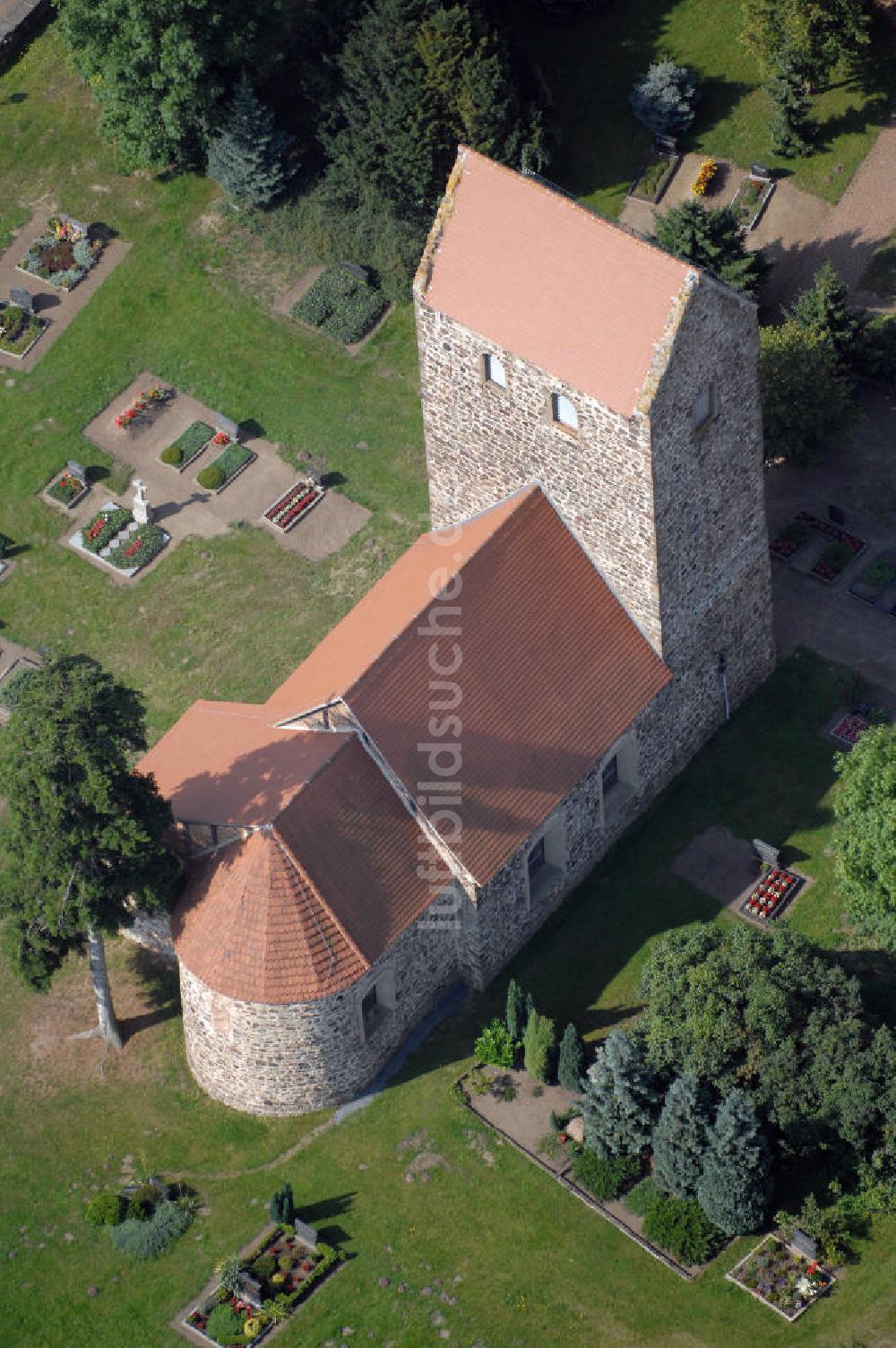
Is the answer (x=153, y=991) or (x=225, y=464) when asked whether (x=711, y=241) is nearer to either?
(x=225, y=464)

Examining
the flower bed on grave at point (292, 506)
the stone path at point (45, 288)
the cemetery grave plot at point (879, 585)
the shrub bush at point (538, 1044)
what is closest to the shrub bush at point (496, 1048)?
the shrub bush at point (538, 1044)

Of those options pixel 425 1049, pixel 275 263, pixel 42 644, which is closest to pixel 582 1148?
pixel 425 1049

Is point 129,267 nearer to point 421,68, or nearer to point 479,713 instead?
point 421,68

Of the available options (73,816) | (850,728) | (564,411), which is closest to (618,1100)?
(850,728)

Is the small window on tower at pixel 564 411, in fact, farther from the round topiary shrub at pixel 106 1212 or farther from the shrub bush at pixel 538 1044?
the round topiary shrub at pixel 106 1212

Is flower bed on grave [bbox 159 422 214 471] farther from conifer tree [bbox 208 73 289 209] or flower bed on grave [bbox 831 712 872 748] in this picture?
flower bed on grave [bbox 831 712 872 748]

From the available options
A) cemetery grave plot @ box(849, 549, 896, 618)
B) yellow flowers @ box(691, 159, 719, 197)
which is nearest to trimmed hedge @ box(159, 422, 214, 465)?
yellow flowers @ box(691, 159, 719, 197)
